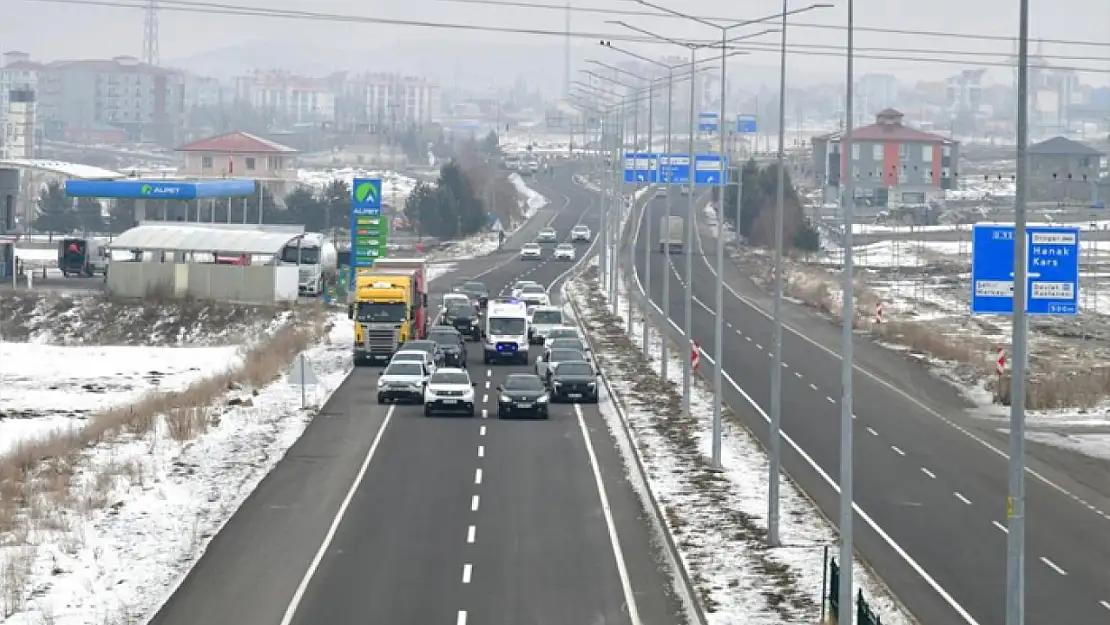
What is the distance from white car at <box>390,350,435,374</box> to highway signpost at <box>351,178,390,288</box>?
27.2m

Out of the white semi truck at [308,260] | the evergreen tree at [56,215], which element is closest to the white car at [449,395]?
the white semi truck at [308,260]

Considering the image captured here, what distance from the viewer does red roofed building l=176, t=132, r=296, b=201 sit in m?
159

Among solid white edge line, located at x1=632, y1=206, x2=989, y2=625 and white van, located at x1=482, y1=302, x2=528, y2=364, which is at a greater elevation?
white van, located at x1=482, y1=302, x2=528, y2=364

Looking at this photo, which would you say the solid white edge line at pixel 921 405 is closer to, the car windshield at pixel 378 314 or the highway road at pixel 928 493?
the highway road at pixel 928 493

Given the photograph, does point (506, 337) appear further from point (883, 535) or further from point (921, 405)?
point (883, 535)

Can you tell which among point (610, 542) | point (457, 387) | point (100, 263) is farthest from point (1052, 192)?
point (610, 542)

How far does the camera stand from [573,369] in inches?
2089

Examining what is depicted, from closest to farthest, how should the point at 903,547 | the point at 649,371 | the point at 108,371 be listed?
the point at 903,547, the point at 649,371, the point at 108,371

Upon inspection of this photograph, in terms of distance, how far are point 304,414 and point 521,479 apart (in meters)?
11.7

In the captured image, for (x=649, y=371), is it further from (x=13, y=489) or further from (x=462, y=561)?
(x=462, y=561)

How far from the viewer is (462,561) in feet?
95.3

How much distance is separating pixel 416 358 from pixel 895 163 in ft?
337

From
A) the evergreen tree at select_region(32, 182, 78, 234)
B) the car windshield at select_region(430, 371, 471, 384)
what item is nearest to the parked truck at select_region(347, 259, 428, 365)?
the car windshield at select_region(430, 371, 471, 384)

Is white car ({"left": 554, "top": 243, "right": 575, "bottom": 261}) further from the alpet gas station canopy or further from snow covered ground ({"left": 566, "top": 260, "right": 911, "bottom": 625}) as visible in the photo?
snow covered ground ({"left": 566, "top": 260, "right": 911, "bottom": 625})
